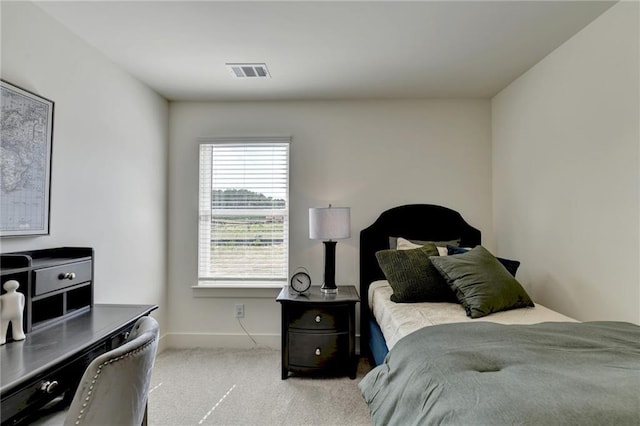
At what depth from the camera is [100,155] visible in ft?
7.61

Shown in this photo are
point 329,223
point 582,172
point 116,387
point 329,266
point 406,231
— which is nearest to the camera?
point 116,387

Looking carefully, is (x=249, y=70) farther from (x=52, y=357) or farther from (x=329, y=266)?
(x=52, y=357)

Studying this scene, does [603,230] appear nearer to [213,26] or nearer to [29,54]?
[213,26]

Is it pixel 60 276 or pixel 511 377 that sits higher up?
pixel 60 276

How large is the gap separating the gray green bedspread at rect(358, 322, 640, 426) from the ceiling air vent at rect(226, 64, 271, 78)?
83.6 inches


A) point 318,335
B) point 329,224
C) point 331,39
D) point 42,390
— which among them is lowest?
point 318,335

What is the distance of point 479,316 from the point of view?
1940 millimetres

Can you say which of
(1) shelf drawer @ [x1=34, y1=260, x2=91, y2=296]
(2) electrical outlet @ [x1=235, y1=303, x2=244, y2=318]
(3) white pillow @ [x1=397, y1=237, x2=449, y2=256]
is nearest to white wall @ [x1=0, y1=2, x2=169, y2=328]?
(1) shelf drawer @ [x1=34, y1=260, x2=91, y2=296]

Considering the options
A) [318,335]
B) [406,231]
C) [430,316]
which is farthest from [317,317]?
[406,231]

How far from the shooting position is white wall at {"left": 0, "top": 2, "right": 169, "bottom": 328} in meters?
1.81

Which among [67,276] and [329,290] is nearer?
[67,276]

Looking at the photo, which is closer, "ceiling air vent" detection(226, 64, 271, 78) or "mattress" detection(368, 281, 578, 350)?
"mattress" detection(368, 281, 578, 350)

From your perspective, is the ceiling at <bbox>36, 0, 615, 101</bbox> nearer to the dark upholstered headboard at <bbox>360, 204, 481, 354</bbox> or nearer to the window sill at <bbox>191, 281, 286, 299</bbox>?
the dark upholstered headboard at <bbox>360, 204, 481, 354</bbox>

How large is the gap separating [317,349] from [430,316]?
3.23 feet
